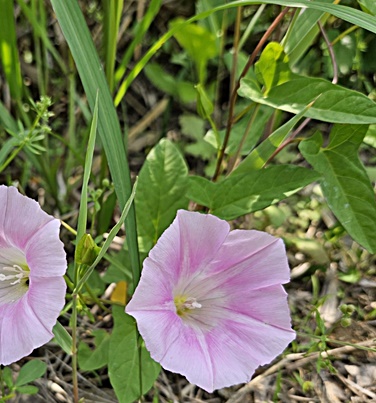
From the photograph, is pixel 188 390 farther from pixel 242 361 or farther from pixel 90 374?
pixel 242 361

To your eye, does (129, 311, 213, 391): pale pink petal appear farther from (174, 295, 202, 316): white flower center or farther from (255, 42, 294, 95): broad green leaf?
(255, 42, 294, 95): broad green leaf

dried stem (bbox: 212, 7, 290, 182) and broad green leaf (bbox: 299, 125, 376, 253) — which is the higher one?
dried stem (bbox: 212, 7, 290, 182)

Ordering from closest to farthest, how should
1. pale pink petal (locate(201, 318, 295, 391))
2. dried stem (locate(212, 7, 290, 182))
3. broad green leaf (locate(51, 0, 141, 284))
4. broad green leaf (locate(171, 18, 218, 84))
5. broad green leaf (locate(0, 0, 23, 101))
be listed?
pale pink petal (locate(201, 318, 295, 391))
broad green leaf (locate(51, 0, 141, 284))
dried stem (locate(212, 7, 290, 182))
broad green leaf (locate(0, 0, 23, 101))
broad green leaf (locate(171, 18, 218, 84))

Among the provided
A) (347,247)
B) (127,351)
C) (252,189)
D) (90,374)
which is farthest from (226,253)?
(347,247)

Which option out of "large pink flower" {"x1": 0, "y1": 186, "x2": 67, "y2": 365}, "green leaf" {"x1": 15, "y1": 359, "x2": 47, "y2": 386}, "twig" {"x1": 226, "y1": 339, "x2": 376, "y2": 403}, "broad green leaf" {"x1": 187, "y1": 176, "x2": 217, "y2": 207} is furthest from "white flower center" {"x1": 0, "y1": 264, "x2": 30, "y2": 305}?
"twig" {"x1": 226, "y1": 339, "x2": 376, "y2": 403}

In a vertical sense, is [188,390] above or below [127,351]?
below

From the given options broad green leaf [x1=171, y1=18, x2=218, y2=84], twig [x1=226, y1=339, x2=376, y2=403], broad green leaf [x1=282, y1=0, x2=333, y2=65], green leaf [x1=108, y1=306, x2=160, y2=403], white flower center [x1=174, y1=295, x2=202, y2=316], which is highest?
broad green leaf [x1=282, y1=0, x2=333, y2=65]

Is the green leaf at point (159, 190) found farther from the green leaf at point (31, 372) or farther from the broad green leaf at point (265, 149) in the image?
the green leaf at point (31, 372)
